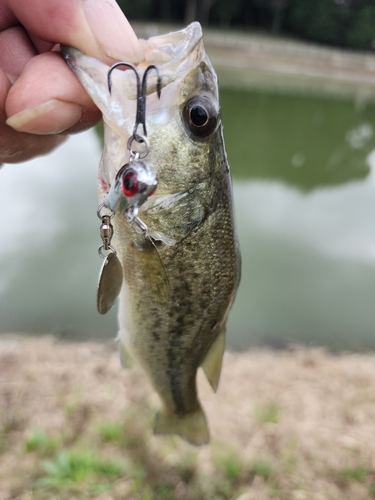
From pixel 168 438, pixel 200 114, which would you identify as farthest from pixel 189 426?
pixel 200 114

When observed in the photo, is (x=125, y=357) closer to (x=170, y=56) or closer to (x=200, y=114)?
(x=200, y=114)

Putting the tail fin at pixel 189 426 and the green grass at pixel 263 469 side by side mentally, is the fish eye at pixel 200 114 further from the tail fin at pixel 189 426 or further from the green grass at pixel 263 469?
the green grass at pixel 263 469

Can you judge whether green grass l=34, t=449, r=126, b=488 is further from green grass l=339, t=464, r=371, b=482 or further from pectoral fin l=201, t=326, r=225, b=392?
green grass l=339, t=464, r=371, b=482

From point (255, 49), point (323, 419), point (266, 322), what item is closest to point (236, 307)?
point (266, 322)

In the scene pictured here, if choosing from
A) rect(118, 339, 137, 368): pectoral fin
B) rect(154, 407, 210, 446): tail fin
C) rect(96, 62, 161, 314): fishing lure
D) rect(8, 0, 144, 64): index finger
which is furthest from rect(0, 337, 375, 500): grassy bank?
rect(8, 0, 144, 64): index finger

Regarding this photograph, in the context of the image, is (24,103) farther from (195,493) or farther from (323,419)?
(323,419)

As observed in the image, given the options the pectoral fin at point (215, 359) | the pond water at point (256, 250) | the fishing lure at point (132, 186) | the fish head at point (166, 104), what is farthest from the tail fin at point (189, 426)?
the pond water at point (256, 250)
